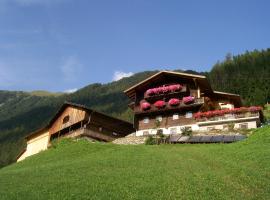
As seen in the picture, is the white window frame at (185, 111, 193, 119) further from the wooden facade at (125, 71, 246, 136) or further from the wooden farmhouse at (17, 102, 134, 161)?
the wooden farmhouse at (17, 102, 134, 161)

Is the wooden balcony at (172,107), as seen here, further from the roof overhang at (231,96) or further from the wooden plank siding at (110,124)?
the roof overhang at (231,96)

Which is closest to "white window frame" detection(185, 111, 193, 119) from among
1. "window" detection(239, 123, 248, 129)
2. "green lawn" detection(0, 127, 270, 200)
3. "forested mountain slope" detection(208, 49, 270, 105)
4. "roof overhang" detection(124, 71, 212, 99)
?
"roof overhang" detection(124, 71, 212, 99)

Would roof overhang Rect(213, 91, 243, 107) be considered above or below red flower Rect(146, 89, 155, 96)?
below

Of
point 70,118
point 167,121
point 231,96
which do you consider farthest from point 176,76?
point 70,118

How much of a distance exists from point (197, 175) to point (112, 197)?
7.12 meters

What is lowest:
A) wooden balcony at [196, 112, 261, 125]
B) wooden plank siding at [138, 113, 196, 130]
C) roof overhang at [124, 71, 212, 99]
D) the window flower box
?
wooden balcony at [196, 112, 261, 125]

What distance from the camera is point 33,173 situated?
31.5 metres

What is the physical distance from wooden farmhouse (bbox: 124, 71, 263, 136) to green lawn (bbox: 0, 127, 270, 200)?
14128 mm

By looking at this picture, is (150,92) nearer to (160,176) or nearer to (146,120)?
(146,120)

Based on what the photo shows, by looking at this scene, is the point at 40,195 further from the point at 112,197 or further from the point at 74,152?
the point at 74,152

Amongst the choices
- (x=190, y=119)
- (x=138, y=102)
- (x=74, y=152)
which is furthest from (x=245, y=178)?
(x=138, y=102)

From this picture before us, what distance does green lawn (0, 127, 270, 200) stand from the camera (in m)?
23.3

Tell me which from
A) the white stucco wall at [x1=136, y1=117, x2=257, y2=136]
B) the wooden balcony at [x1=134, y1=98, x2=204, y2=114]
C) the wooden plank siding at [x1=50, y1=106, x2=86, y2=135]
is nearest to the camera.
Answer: the white stucco wall at [x1=136, y1=117, x2=257, y2=136]

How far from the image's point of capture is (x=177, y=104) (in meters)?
57.6
